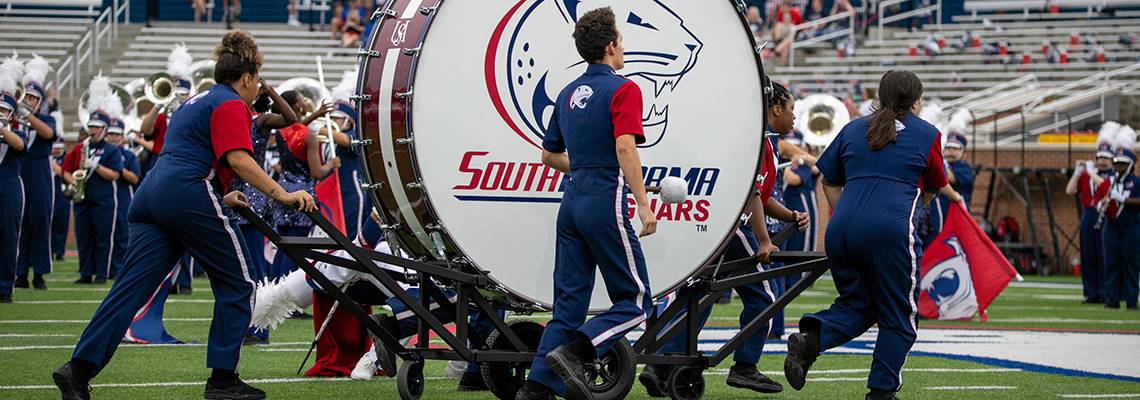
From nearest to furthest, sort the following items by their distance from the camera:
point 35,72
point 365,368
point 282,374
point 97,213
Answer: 1. point 365,368
2. point 282,374
3. point 35,72
4. point 97,213

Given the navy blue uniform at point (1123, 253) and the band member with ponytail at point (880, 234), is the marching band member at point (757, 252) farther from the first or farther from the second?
the navy blue uniform at point (1123, 253)

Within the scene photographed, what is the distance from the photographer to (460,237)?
6852mm

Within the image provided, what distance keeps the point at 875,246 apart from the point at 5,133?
807cm

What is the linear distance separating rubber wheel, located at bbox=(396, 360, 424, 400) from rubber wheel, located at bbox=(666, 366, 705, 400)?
1143 millimetres

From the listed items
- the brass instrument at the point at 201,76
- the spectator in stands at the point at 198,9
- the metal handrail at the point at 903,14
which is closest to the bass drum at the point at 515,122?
the brass instrument at the point at 201,76

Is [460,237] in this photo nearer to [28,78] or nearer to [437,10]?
[437,10]

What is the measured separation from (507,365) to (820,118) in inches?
512

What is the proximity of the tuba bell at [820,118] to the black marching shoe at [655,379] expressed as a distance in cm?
1191

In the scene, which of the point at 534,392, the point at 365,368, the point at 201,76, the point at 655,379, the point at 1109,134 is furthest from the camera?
the point at 201,76

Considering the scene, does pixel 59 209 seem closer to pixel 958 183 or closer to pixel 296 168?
pixel 296 168

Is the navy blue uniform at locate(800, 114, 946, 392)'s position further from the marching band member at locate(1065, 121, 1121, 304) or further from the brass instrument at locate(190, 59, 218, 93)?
the brass instrument at locate(190, 59, 218, 93)

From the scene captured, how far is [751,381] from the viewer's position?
7.95 meters

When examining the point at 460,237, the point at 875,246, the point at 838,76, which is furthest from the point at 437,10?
the point at 838,76

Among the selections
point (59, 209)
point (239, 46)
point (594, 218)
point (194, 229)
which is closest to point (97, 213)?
point (59, 209)
